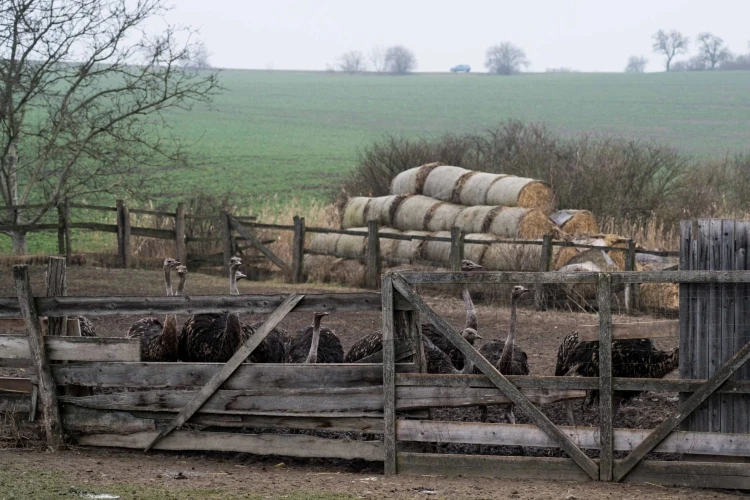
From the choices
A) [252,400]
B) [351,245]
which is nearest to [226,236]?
[351,245]

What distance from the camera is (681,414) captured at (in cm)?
663

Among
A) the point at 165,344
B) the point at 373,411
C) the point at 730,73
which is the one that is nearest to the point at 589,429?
the point at 373,411

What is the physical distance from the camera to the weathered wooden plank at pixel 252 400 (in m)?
7.11

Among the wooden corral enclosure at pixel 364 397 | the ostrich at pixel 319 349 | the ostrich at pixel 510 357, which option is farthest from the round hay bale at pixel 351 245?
the wooden corral enclosure at pixel 364 397

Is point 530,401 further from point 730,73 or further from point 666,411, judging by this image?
point 730,73

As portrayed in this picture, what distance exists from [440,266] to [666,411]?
963 cm

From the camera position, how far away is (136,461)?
7.37 m

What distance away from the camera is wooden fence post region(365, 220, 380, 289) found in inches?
742

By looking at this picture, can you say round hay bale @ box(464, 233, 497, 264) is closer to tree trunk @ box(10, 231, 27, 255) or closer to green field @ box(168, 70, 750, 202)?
tree trunk @ box(10, 231, 27, 255)

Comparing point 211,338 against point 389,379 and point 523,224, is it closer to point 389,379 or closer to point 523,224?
point 389,379

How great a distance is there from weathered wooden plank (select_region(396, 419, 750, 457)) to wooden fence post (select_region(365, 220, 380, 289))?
11830 mm

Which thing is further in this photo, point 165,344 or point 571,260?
point 571,260

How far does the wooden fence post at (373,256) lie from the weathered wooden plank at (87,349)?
1133 centimetres

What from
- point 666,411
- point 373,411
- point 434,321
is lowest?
point 666,411
